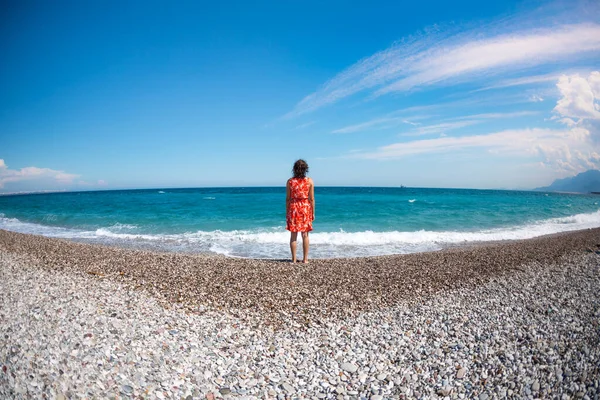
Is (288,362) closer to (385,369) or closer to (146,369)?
(385,369)

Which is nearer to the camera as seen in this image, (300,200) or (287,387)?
(287,387)

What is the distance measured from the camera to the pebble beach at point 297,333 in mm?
3424

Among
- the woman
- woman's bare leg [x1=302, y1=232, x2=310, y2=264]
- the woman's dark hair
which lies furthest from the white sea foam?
the woman's dark hair

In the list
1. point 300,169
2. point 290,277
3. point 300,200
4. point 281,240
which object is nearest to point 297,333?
point 290,277

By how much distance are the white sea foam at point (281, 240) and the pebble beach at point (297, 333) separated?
14.9ft

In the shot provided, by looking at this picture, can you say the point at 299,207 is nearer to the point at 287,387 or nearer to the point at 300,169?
the point at 300,169

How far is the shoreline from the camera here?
5.47m

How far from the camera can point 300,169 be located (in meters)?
7.88

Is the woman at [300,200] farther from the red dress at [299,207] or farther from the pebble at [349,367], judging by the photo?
the pebble at [349,367]

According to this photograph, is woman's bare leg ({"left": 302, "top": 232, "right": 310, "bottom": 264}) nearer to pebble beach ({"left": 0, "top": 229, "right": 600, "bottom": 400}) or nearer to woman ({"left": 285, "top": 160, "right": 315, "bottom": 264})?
woman ({"left": 285, "top": 160, "right": 315, "bottom": 264})

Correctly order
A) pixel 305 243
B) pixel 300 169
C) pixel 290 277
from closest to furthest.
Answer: pixel 290 277
pixel 300 169
pixel 305 243

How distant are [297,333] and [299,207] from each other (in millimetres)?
3936

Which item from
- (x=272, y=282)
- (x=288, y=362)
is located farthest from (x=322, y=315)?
(x=272, y=282)

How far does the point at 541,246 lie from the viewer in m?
10.8
